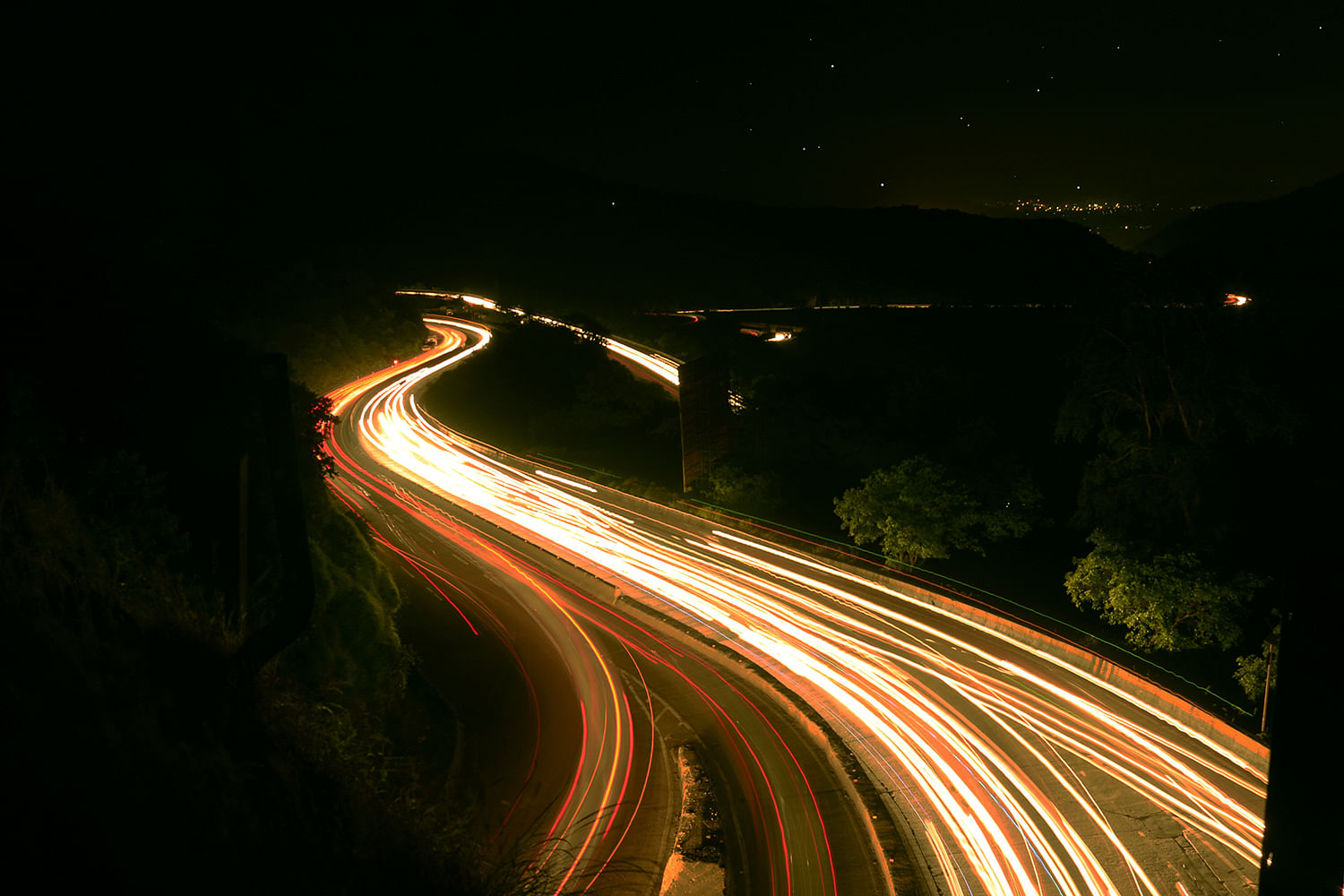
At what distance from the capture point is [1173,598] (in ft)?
59.9

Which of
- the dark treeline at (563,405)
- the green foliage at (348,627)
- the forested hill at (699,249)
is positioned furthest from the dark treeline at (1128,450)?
the forested hill at (699,249)

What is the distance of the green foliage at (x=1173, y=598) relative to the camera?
18109 mm

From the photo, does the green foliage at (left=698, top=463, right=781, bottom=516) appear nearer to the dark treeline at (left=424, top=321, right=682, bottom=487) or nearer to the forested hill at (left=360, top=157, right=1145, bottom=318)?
the dark treeline at (left=424, top=321, right=682, bottom=487)

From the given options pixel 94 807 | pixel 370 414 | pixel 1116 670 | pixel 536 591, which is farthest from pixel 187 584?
pixel 370 414

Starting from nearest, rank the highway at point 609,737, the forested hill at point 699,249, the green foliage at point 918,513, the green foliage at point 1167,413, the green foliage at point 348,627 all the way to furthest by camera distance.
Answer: the highway at point 609,737 → the green foliage at point 348,627 → the green foliage at point 1167,413 → the green foliage at point 918,513 → the forested hill at point 699,249

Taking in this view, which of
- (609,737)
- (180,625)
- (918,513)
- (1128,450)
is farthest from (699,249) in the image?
(180,625)

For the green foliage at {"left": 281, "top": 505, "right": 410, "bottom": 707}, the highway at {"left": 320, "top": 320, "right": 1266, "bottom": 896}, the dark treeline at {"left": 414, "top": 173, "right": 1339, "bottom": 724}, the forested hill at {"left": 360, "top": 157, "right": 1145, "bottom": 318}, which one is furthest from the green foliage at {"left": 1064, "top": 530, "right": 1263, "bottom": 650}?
the forested hill at {"left": 360, "top": 157, "right": 1145, "bottom": 318}

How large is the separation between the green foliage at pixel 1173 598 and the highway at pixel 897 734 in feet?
11.2

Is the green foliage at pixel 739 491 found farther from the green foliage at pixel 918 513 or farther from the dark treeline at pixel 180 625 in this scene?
the dark treeline at pixel 180 625

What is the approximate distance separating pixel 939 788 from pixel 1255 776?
5507 millimetres

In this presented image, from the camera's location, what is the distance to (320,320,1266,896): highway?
1156 cm

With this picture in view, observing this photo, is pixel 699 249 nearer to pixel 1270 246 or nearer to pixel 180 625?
pixel 1270 246

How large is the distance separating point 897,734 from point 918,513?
10148mm

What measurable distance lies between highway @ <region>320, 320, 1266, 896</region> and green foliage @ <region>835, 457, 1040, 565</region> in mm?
2488
